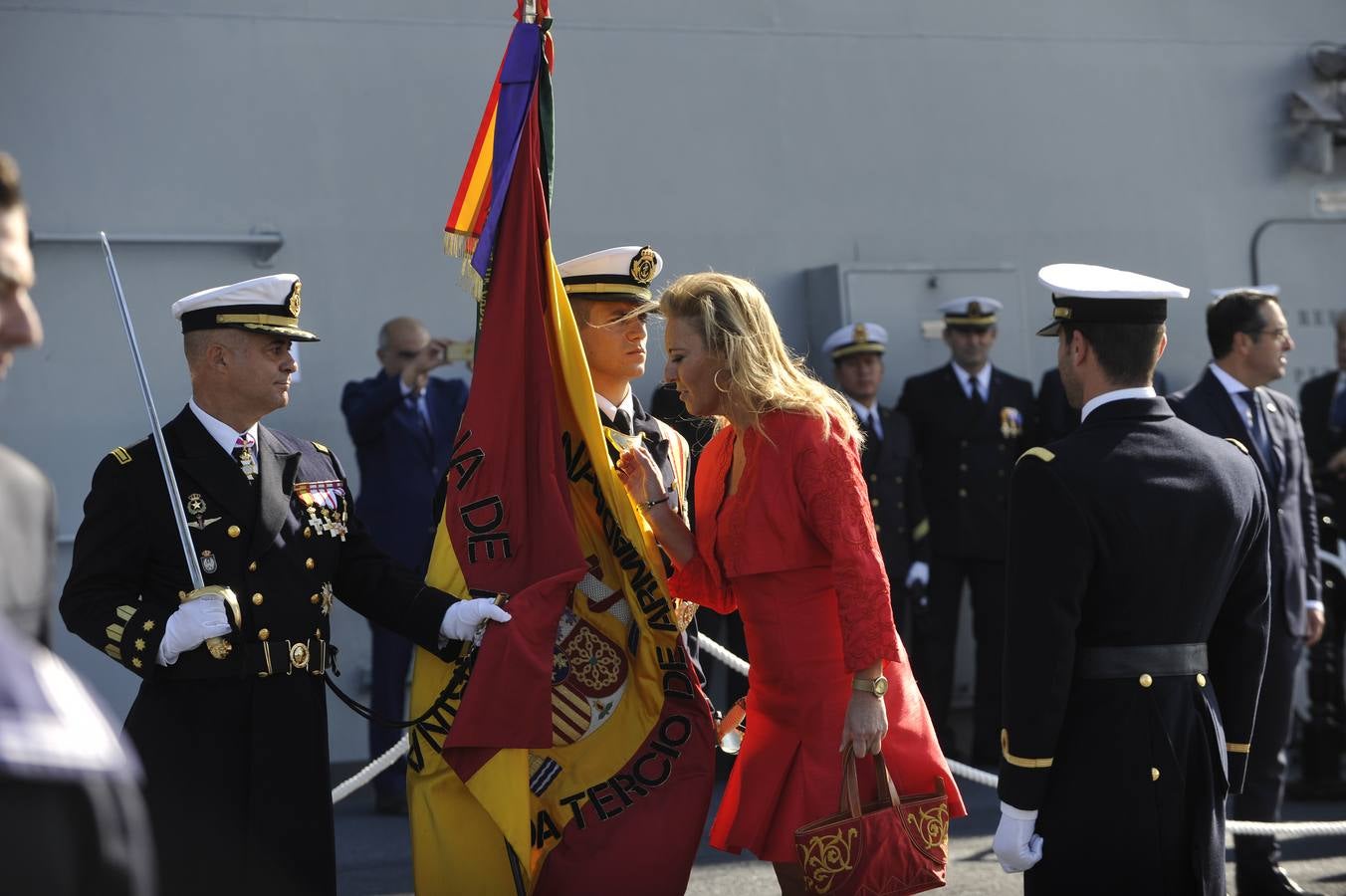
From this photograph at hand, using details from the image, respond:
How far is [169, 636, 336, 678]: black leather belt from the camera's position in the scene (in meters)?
3.19

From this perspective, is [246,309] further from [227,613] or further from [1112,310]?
[1112,310]

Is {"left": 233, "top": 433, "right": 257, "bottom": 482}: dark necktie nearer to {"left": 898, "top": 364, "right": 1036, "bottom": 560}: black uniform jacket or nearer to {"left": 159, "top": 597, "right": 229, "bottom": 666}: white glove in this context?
{"left": 159, "top": 597, "right": 229, "bottom": 666}: white glove

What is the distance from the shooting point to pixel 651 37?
7230 mm

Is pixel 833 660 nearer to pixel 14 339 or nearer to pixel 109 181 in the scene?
pixel 14 339

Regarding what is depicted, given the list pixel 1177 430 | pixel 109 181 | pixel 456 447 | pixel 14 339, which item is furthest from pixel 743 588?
pixel 109 181

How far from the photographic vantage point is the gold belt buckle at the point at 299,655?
330 centimetres

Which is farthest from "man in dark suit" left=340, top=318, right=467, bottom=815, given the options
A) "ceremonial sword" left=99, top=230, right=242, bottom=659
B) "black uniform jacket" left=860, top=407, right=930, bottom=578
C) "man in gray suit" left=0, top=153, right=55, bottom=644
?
"man in gray suit" left=0, top=153, right=55, bottom=644

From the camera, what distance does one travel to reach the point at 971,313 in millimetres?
7348

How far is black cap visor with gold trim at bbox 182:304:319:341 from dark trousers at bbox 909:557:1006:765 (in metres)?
4.42

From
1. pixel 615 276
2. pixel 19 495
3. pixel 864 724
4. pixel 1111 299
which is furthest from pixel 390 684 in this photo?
pixel 19 495

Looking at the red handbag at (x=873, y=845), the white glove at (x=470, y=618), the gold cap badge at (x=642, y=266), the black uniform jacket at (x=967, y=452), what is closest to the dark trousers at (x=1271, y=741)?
the red handbag at (x=873, y=845)

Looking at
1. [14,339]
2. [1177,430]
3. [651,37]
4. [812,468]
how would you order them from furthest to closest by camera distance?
[651,37]
[812,468]
[1177,430]
[14,339]

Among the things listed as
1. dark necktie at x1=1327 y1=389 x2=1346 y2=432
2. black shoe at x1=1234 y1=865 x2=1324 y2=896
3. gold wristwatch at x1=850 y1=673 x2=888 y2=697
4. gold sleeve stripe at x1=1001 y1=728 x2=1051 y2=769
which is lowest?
black shoe at x1=1234 y1=865 x2=1324 y2=896

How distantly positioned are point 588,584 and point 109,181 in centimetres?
375
